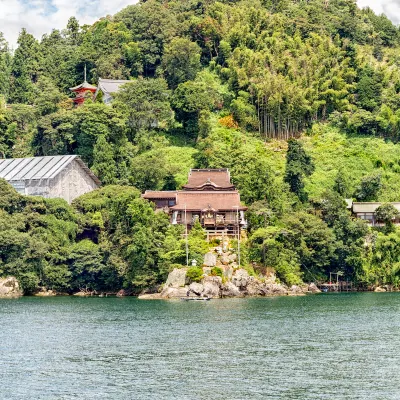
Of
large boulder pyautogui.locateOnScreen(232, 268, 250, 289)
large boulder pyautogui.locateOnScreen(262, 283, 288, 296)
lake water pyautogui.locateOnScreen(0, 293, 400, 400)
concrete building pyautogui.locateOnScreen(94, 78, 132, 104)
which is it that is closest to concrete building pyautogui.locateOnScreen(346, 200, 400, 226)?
large boulder pyautogui.locateOnScreen(262, 283, 288, 296)

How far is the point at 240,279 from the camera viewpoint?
5938 centimetres

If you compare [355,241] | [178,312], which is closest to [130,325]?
[178,312]

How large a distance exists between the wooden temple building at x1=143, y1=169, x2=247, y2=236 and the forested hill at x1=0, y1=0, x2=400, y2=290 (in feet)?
4.82

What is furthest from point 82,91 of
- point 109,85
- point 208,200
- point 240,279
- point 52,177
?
point 240,279

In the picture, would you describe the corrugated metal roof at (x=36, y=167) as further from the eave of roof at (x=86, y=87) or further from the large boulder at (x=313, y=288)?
the large boulder at (x=313, y=288)

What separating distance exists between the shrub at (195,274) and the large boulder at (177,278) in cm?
45

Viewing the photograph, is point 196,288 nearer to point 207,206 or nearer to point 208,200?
point 207,206

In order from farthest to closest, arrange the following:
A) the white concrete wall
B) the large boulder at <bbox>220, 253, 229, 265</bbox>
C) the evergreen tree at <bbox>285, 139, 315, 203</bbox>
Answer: the evergreen tree at <bbox>285, 139, 315, 203</bbox>
the white concrete wall
the large boulder at <bbox>220, 253, 229, 265</bbox>

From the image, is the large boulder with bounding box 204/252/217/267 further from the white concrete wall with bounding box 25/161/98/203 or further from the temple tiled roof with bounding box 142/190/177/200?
the white concrete wall with bounding box 25/161/98/203

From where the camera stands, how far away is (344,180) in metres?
73.2

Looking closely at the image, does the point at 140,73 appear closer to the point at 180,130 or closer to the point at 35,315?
the point at 180,130

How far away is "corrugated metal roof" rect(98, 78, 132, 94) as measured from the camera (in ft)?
281

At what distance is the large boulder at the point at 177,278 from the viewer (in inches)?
2311

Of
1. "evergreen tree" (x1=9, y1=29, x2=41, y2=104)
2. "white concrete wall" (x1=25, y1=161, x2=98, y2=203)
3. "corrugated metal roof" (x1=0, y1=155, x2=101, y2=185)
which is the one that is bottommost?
"white concrete wall" (x1=25, y1=161, x2=98, y2=203)
